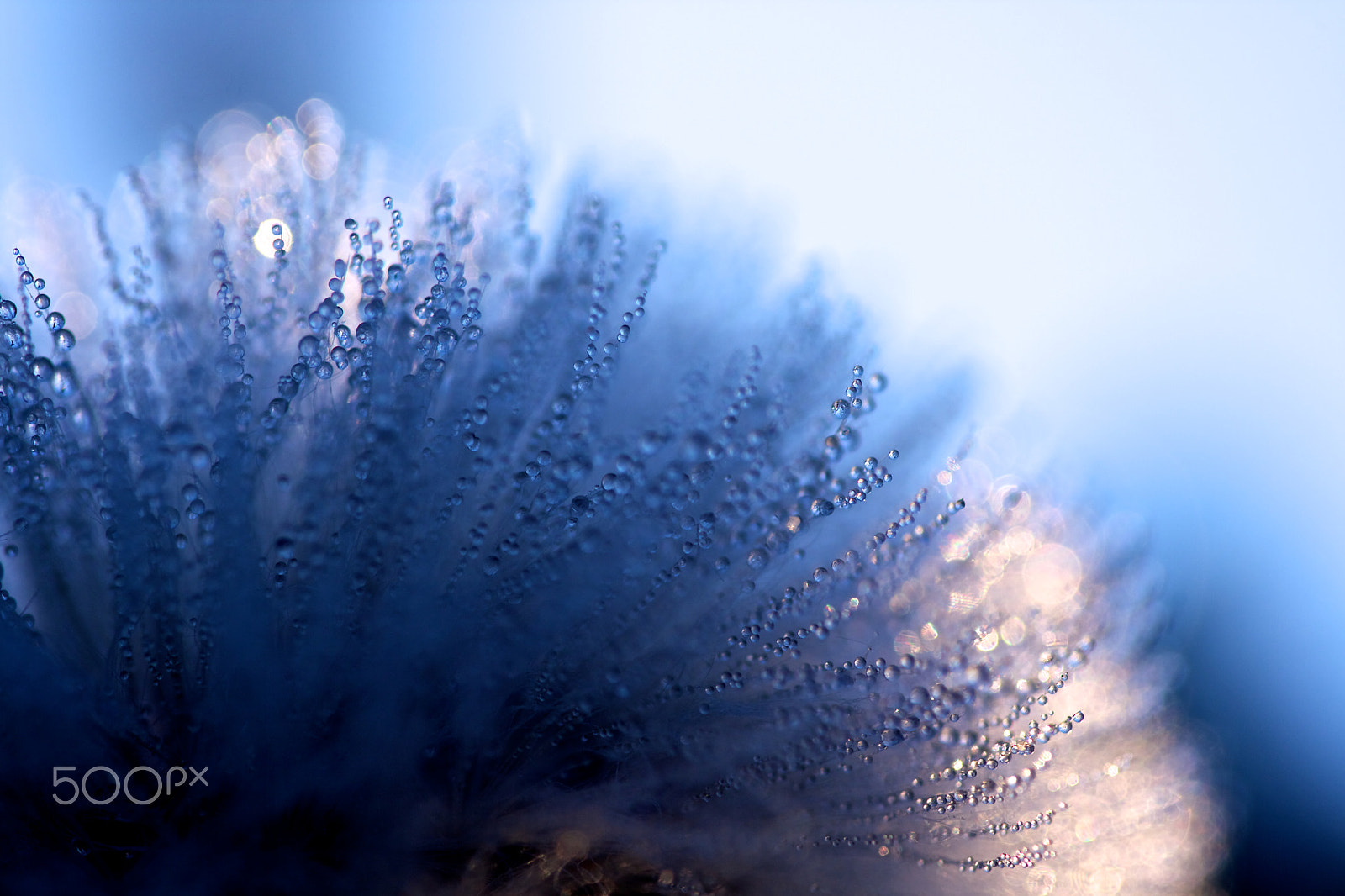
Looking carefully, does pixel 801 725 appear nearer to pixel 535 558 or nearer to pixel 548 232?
pixel 535 558

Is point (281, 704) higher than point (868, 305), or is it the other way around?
point (868, 305)

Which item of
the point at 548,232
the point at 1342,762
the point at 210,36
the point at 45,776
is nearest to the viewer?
the point at 45,776

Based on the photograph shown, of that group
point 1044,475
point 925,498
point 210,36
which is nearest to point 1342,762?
point 1044,475

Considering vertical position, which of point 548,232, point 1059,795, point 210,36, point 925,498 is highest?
point 210,36

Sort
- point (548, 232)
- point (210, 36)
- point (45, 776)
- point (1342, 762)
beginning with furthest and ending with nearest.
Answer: point (210, 36) < point (1342, 762) < point (548, 232) < point (45, 776)

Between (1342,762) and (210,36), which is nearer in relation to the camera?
(1342,762)

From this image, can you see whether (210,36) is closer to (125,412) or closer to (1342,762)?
(125,412)
